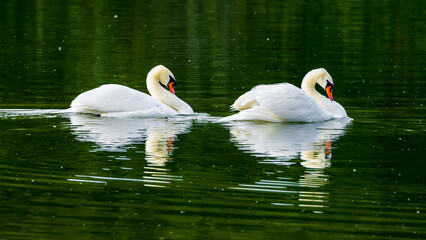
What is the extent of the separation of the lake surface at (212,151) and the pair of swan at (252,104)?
0.21 metres

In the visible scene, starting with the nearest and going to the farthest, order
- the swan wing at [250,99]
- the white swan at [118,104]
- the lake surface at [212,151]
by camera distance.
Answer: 1. the lake surface at [212,151]
2. the swan wing at [250,99]
3. the white swan at [118,104]

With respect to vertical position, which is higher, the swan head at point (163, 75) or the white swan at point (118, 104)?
the swan head at point (163, 75)

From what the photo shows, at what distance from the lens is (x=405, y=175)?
1137cm

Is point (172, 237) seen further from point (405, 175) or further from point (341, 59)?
point (341, 59)

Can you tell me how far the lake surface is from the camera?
934 cm

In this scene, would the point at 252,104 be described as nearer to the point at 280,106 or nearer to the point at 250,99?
the point at 250,99

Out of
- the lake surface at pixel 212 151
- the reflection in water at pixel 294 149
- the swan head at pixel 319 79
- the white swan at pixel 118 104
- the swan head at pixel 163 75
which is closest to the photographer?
the lake surface at pixel 212 151

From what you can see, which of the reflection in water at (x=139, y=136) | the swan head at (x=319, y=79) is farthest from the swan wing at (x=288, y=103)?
the swan head at (x=319, y=79)

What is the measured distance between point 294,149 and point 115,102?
4152mm

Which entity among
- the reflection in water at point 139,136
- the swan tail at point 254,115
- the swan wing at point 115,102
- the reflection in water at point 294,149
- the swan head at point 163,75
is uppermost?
the swan head at point 163,75

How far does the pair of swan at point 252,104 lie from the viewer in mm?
15383

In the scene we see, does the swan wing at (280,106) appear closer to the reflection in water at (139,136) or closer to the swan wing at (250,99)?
the swan wing at (250,99)

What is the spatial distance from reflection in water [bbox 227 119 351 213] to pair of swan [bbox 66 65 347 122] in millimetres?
177

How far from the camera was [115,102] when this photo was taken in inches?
633
